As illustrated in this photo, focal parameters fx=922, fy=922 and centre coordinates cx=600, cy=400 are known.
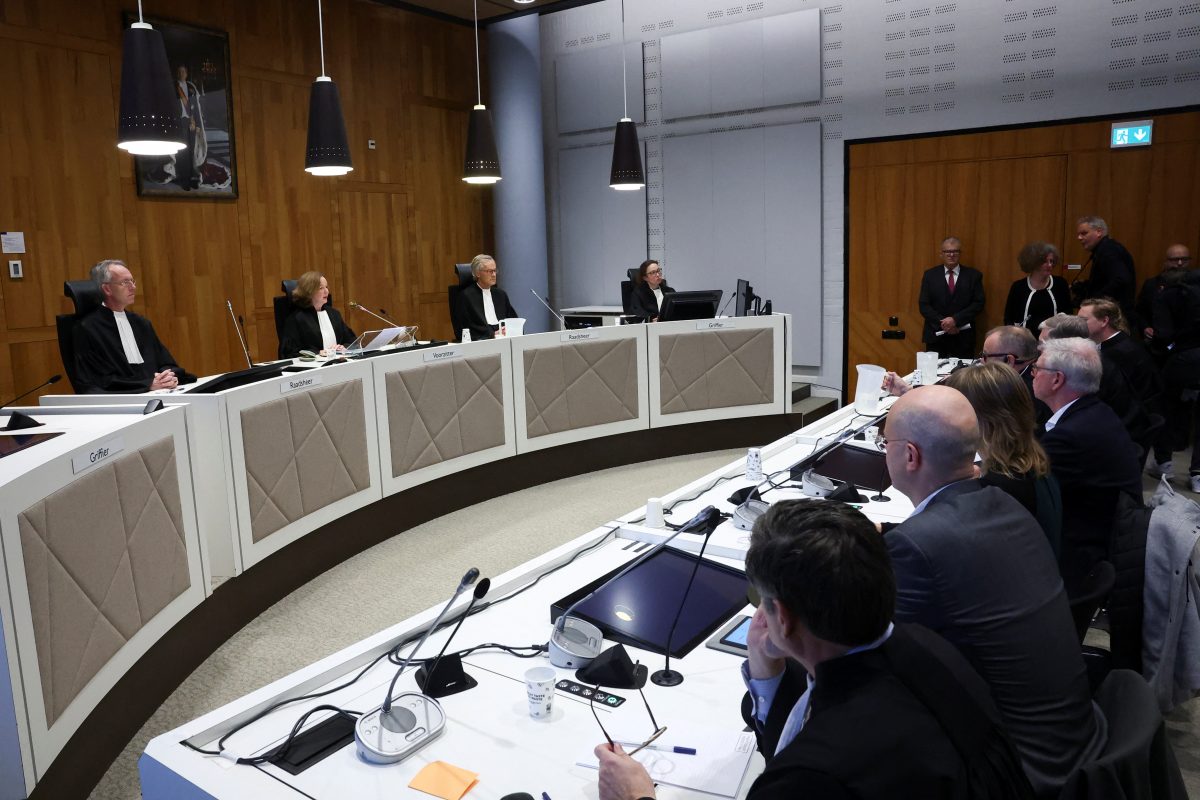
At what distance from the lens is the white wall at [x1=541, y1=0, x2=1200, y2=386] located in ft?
22.3

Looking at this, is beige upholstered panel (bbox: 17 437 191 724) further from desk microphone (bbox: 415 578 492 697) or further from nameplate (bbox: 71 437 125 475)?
desk microphone (bbox: 415 578 492 697)

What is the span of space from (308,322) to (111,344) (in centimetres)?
133

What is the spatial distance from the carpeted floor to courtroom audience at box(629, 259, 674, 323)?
166cm

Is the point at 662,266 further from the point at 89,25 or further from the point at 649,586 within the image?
the point at 649,586

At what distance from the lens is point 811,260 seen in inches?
327

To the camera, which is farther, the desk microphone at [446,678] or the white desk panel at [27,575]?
the white desk panel at [27,575]

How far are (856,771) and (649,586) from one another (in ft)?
3.76

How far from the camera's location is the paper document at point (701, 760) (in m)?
1.53

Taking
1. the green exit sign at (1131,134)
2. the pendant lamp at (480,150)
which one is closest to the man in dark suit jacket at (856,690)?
the pendant lamp at (480,150)

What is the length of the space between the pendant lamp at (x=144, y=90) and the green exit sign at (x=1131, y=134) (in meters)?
6.47

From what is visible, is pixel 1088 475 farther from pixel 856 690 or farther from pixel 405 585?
pixel 405 585

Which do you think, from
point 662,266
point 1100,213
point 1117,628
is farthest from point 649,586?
point 662,266

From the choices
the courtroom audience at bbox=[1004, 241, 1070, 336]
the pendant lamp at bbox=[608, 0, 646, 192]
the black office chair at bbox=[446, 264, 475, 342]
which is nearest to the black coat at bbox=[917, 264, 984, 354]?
the courtroom audience at bbox=[1004, 241, 1070, 336]

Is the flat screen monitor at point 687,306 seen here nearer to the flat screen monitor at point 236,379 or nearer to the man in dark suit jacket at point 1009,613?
the flat screen monitor at point 236,379
